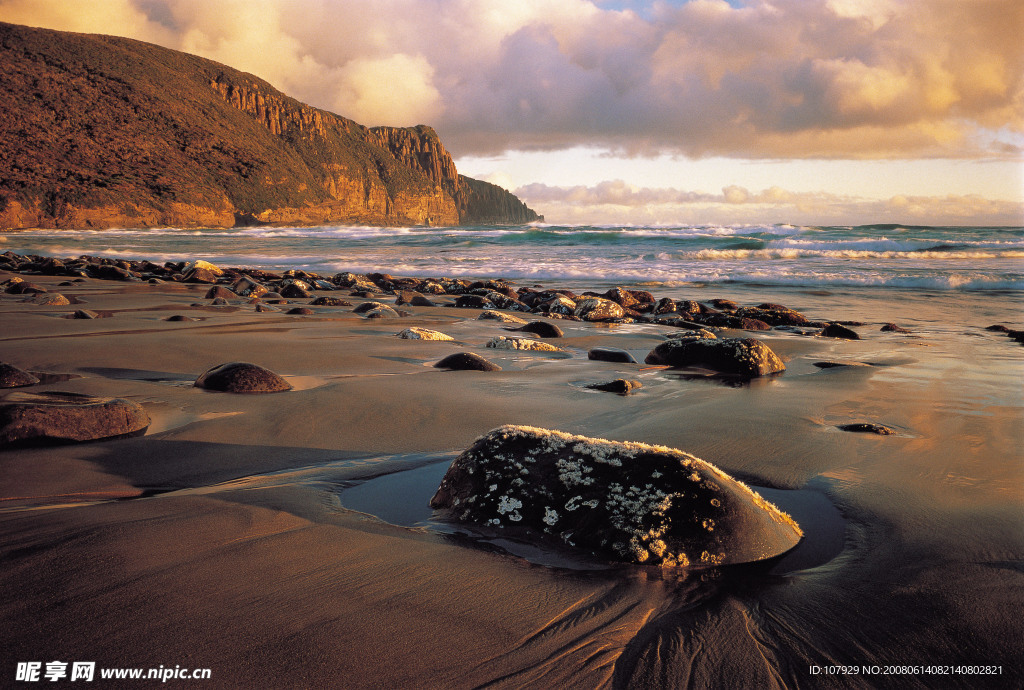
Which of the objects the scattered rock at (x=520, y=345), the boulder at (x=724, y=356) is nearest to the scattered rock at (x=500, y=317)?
the scattered rock at (x=520, y=345)

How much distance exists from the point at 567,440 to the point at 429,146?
17745 centimetres

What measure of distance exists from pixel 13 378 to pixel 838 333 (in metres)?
7.70

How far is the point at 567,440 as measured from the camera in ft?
6.57

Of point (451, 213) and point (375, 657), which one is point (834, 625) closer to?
point (375, 657)

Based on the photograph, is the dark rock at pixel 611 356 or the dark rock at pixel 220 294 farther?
the dark rock at pixel 220 294

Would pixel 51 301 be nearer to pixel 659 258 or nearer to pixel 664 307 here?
pixel 664 307

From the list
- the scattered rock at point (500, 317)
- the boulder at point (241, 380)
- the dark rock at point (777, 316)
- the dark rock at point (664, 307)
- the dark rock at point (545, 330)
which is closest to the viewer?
the boulder at point (241, 380)

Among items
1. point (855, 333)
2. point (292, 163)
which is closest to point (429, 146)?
point (292, 163)

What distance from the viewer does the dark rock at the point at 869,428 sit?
306 centimetres

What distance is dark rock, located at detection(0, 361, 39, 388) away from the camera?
134 inches

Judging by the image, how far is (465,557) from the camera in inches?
66.8

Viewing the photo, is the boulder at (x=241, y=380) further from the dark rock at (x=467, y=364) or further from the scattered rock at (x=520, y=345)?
the scattered rock at (x=520, y=345)

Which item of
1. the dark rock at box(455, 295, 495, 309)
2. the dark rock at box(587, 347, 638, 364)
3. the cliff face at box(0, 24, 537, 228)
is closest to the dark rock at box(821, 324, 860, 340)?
the dark rock at box(587, 347, 638, 364)

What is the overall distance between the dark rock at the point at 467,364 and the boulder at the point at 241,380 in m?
1.26
